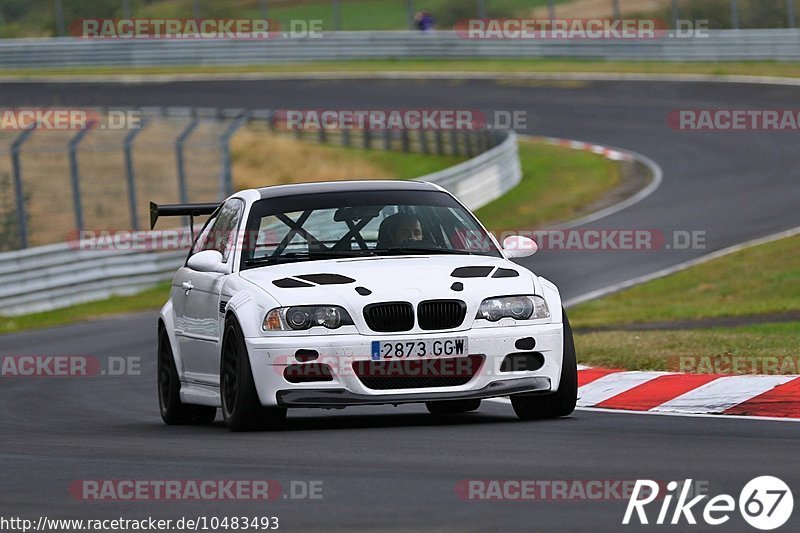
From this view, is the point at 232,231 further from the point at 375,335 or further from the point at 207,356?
the point at 375,335

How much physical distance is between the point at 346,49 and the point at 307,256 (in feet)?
140

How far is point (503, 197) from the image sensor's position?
31.4m

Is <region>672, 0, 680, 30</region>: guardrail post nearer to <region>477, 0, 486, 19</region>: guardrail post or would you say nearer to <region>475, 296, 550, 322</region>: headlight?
<region>477, 0, 486, 19</region>: guardrail post

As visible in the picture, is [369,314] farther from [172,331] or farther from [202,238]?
[202,238]

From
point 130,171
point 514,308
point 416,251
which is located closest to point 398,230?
point 416,251

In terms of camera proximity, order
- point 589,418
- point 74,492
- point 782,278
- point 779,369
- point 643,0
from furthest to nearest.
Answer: point 643,0 → point 782,278 → point 779,369 → point 589,418 → point 74,492

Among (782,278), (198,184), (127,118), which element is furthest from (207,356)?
(127,118)

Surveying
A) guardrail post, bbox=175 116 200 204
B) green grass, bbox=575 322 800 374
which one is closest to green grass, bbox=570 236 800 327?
green grass, bbox=575 322 800 374

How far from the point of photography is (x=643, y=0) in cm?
4684

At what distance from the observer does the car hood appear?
343 inches

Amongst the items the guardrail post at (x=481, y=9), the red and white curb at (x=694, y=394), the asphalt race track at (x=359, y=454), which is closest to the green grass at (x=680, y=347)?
the red and white curb at (x=694, y=394)

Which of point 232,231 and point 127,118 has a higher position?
point 232,231

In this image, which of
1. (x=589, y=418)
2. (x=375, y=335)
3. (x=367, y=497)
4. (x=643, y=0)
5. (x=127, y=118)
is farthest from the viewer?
(x=643, y=0)

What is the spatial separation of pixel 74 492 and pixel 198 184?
24.1 metres
